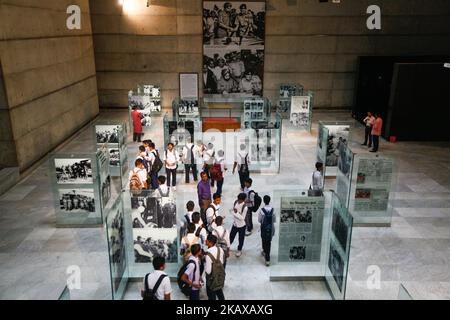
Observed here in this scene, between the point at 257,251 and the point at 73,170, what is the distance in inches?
185

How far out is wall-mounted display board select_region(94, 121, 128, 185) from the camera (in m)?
12.2

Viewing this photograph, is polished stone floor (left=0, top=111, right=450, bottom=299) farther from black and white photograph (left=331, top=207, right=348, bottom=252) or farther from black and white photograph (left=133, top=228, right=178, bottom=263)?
black and white photograph (left=331, top=207, right=348, bottom=252)

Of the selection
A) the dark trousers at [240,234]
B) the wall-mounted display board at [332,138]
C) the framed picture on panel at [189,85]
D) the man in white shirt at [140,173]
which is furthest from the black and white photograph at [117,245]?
the framed picture on panel at [189,85]

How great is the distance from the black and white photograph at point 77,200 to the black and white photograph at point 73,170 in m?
0.26

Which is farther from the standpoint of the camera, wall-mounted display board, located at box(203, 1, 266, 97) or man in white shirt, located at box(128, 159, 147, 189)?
wall-mounted display board, located at box(203, 1, 266, 97)

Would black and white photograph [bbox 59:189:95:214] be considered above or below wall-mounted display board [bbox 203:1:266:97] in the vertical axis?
below

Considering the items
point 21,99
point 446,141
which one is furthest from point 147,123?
point 446,141

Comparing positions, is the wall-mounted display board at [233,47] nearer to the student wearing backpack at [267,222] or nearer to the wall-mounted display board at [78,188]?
the wall-mounted display board at [78,188]

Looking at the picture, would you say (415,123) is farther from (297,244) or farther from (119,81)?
(119,81)

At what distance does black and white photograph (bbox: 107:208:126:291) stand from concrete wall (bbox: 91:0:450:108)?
660 inches

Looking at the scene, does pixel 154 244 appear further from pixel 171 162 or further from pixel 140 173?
pixel 171 162

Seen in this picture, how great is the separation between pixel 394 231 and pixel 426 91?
9.75m

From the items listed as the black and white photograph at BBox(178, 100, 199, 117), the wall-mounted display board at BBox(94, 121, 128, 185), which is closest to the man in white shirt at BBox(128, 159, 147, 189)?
the wall-mounted display board at BBox(94, 121, 128, 185)

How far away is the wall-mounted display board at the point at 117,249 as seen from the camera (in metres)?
6.40
